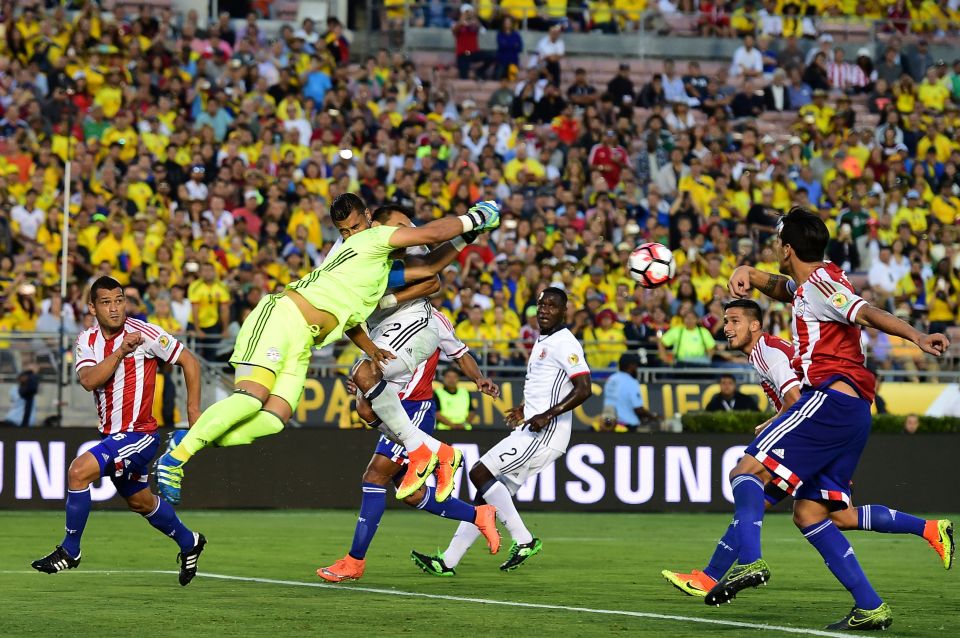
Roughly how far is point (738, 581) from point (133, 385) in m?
4.63

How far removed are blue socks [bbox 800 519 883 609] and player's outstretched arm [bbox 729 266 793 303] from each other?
134 cm

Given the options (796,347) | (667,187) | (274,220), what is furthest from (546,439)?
(667,187)

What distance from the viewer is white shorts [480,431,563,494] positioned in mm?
13258

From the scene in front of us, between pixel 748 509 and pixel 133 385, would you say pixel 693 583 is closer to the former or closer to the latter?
pixel 748 509

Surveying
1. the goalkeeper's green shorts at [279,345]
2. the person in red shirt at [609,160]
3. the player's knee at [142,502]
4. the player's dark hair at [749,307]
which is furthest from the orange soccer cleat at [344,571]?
the person in red shirt at [609,160]

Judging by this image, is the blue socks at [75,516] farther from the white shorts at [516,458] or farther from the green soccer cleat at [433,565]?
the white shorts at [516,458]

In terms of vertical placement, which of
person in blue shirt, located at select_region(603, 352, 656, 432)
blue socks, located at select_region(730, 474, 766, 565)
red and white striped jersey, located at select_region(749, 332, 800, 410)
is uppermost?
red and white striped jersey, located at select_region(749, 332, 800, 410)

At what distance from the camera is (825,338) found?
8.93 meters

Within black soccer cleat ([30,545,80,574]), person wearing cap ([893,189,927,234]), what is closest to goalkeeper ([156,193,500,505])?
black soccer cleat ([30,545,80,574])

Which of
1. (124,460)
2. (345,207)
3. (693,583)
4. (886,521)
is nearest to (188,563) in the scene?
(124,460)

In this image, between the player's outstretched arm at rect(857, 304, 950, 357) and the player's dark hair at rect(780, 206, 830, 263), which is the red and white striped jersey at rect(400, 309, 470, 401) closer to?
the player's dark hair at rect(780, 206, 830, 263)

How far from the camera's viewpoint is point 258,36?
2828 cm

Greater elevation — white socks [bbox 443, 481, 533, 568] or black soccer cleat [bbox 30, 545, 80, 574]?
black soccer cleat [bbox 30, 545, 80, 574]

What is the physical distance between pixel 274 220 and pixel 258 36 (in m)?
5.27
